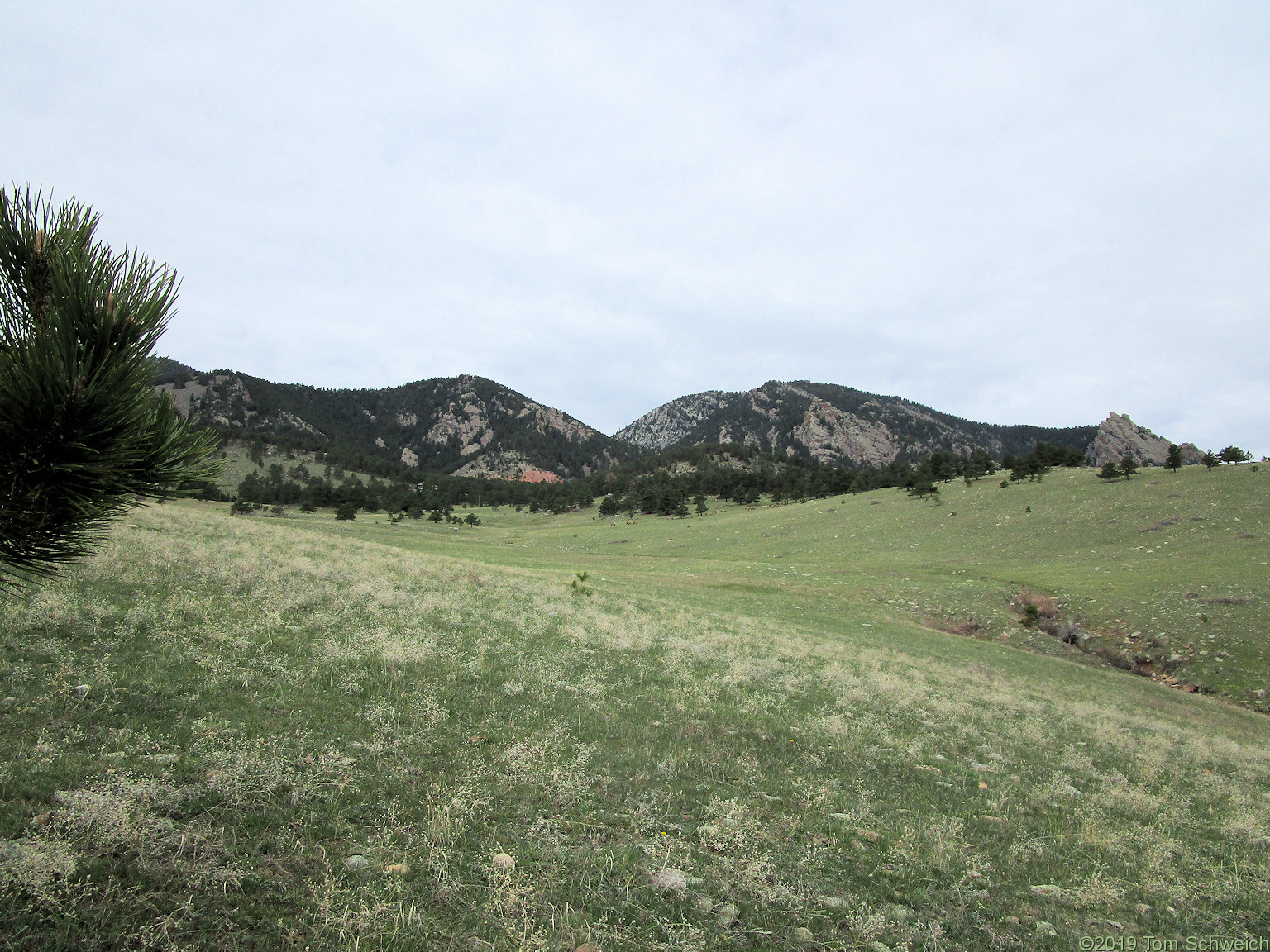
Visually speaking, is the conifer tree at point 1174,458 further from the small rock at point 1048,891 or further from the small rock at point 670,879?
the small rock at point 670,879

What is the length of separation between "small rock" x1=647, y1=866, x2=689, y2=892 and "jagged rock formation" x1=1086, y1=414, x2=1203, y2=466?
232967 mm

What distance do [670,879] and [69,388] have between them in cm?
603

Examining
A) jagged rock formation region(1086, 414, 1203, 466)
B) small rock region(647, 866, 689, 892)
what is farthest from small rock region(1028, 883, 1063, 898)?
jagged rock formation region(1086, 414, 1203, 466)

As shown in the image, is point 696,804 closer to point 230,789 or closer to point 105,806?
point 230,789

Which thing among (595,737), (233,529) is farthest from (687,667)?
(233,529)

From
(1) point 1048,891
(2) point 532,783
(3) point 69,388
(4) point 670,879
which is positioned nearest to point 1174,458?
(1) point 1048,891

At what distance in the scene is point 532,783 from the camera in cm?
639

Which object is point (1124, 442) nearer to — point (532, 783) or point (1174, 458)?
point (1174, 458)

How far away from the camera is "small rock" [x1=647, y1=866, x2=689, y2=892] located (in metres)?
4.87

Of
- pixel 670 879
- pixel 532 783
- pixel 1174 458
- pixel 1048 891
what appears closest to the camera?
pixel 670 879

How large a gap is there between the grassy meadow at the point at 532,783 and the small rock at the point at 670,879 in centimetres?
3

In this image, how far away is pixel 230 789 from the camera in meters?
5.00

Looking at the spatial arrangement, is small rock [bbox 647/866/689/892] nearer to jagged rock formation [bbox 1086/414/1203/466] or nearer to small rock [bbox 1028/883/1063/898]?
small rock [bbox 1028/883/1063/898]

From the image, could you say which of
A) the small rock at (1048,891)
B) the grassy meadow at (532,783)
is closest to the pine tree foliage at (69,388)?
the grassy meadow at (532,783)
